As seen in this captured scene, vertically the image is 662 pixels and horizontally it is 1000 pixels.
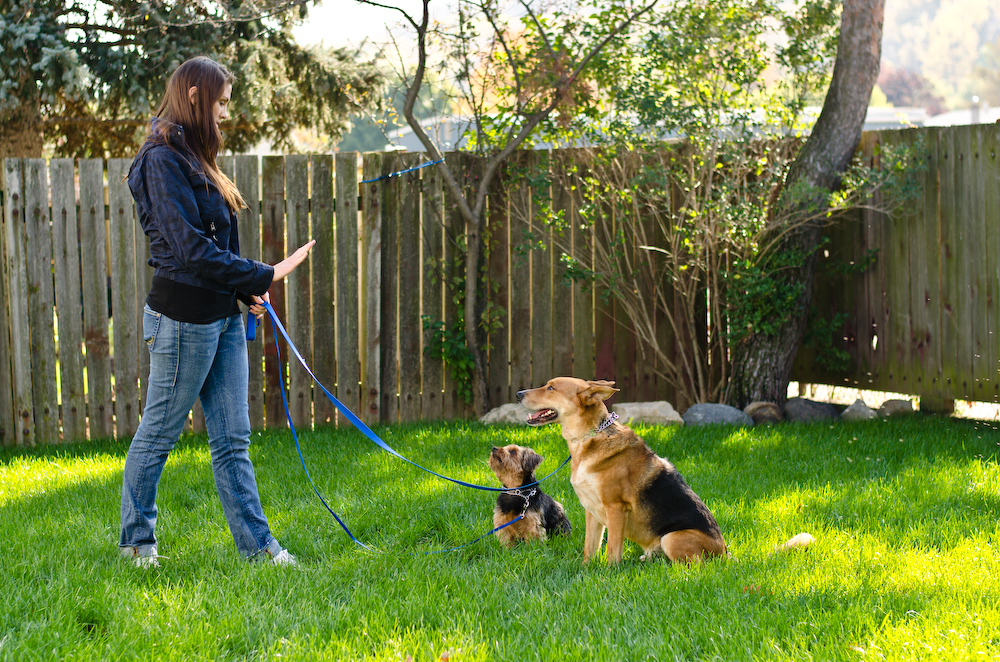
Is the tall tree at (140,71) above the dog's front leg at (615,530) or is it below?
above

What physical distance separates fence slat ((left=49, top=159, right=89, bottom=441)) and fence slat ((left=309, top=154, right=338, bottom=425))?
1.81m

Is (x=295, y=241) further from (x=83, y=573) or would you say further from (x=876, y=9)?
(x=876, y=9)

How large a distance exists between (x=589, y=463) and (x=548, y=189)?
374 centimetres

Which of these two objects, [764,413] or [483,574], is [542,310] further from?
[483,574]

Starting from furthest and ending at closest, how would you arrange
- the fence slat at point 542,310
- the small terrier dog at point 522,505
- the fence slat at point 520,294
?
the fence slat at point 542,310, the fence slat at point 520,294, the small terrier dog at point 522,505

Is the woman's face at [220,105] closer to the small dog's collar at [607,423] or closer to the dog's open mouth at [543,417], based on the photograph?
the dog's open mouth at [543,417]

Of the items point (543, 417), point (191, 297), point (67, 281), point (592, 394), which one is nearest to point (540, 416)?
point (543, 417)

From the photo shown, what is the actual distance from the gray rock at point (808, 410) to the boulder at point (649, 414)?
3.60 feet

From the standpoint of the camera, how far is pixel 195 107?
135 inches

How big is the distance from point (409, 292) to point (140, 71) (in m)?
3.16

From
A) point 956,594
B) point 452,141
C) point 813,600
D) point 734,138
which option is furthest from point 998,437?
point 452,141

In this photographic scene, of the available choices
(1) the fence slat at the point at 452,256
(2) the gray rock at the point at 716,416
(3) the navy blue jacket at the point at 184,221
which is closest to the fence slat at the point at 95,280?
(1) the fence slat at the point at 452,256

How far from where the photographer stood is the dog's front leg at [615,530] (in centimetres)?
366

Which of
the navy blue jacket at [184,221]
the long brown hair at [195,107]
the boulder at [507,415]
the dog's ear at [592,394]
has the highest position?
the long brown hair at [195,107]
